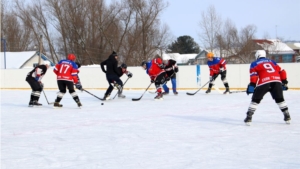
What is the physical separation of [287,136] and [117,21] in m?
22.8

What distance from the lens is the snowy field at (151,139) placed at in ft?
11.3

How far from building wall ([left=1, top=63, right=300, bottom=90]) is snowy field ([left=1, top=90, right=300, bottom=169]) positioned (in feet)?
17.0

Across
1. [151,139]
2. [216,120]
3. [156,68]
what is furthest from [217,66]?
[151,139]

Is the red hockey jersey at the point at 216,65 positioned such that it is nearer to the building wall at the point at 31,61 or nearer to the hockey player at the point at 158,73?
the hockey player at the point at 158,73

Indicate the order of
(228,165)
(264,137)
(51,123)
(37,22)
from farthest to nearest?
(37,22), (51,123), (264,137), (228,165)

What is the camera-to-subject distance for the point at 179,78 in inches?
520

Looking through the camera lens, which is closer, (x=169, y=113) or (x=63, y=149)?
(x=63, y=149)

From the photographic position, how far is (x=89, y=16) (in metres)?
26.7

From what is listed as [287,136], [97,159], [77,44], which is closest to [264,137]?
[287,136]

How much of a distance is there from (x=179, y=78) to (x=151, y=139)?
882 cm

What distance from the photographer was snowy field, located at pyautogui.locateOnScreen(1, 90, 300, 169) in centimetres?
345

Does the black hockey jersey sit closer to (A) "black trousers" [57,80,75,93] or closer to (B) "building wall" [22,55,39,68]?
(A) "black trousers" [57,80,75,93]

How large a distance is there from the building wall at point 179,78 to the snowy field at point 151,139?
5184mm

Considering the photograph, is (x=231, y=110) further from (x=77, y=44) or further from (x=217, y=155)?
(x=77, y=44)
